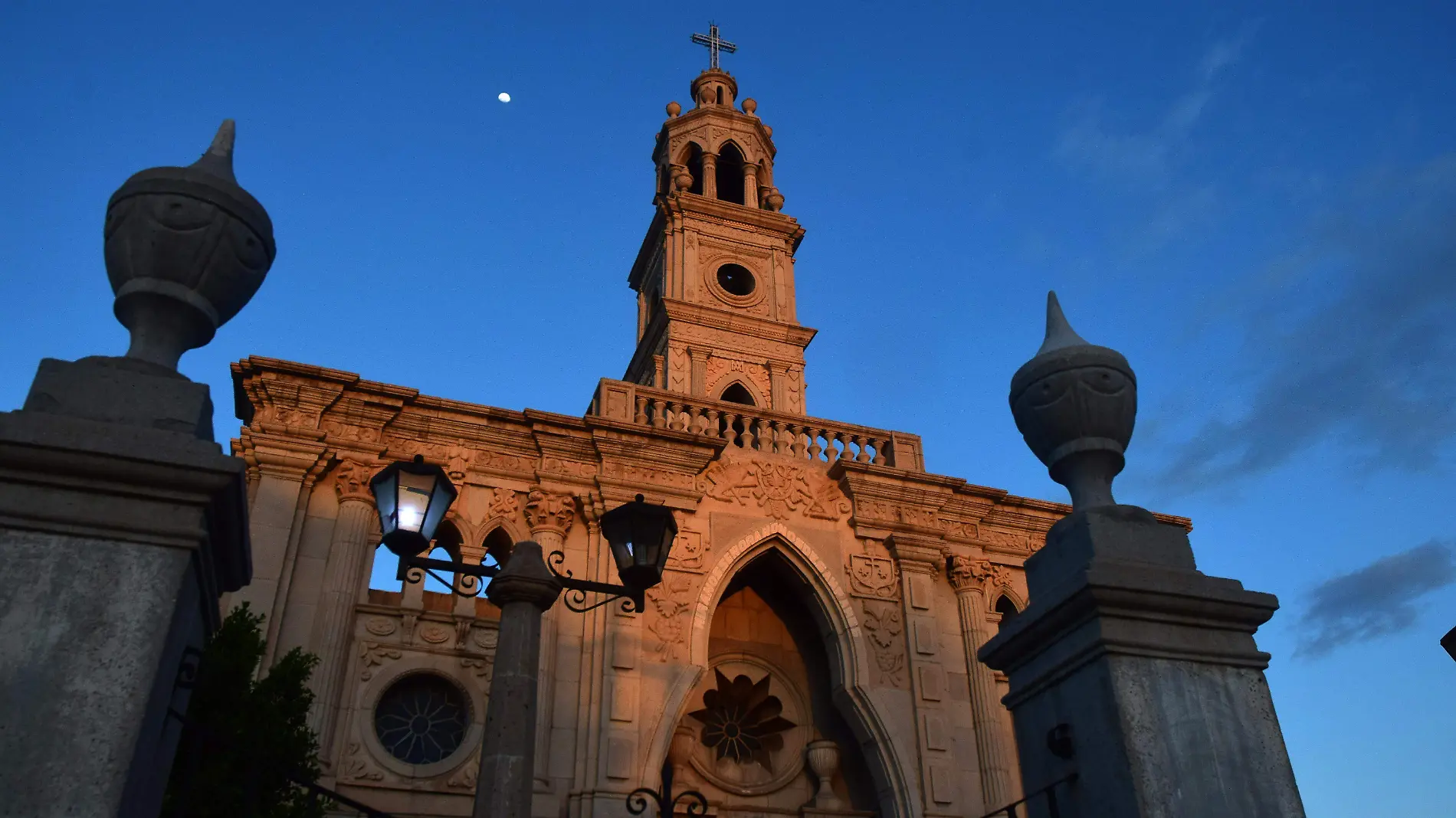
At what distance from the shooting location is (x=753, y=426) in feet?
64.4

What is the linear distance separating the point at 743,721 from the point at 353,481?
7.50 meters

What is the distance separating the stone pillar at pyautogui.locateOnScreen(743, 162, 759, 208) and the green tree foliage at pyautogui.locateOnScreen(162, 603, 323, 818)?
2017 centimetres

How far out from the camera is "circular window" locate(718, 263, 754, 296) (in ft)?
91.3

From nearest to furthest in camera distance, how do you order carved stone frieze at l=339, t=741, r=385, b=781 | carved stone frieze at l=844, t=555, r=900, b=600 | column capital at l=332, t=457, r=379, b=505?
carved stone frieze at l=339, t=741, r=385, b=781 < column capital at l=332, t=457, r=379, b=505 < carved stone frieze at l=844, t=555, r=900, b=600

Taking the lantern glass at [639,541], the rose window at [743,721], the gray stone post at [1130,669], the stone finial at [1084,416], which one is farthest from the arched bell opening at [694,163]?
the gray stone post at [1130,669]

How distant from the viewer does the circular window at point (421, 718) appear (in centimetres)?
1480

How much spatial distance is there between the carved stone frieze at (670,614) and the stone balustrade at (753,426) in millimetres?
2564

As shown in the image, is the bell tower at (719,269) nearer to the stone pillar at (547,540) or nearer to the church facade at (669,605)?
the church facade at (669,605)

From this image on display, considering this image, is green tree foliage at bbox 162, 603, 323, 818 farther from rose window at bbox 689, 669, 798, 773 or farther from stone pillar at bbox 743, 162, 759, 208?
stone pillar at bbox 743, 162, 759, 208

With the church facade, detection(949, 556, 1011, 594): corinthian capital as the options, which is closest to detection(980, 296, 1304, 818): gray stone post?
the church facade

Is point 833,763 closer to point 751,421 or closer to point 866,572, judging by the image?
point 866,572

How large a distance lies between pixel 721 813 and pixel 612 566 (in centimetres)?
428

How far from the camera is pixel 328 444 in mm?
16078

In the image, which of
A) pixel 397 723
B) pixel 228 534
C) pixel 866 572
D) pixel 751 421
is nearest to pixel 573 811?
pixel 397 723
